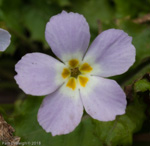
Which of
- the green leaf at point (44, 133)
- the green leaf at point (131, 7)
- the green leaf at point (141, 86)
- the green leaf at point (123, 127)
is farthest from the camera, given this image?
the green leaf at point (131, 7)

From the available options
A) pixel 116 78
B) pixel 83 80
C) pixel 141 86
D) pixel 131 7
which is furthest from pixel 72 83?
pixel 131 7

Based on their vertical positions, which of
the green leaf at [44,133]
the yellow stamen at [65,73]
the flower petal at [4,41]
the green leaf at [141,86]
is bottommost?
the green leaf at [44,133]

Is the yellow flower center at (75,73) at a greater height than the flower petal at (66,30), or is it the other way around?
the flower petal at (66,30)

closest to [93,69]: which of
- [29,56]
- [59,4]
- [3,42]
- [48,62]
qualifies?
[48,62]

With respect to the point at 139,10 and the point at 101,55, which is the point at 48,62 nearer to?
the point at 101,55

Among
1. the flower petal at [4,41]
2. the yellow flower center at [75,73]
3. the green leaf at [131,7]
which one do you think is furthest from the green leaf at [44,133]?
the green leaf at [131,7]

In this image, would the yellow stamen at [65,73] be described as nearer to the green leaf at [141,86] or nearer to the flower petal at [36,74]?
the flower petal at [36,74]

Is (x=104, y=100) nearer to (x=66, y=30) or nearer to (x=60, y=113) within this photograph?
(x=60, y=113)

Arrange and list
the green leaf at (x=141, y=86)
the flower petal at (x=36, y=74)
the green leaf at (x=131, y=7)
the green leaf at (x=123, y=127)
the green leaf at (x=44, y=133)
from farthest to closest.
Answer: the green leaf at (x=131, y=7), the green leaf at (x=44, y=133), the green leaf at (x=123, y=127), the green leaf at (x=141, y=86), the flower petal at (x=36, y=74)
